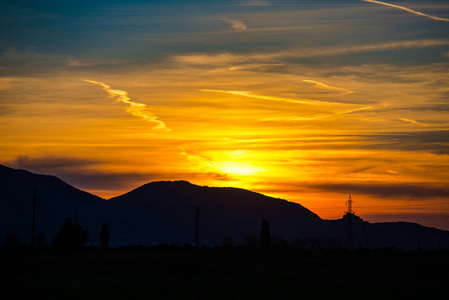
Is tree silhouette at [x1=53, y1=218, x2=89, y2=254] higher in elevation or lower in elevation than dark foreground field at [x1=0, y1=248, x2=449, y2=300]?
higher

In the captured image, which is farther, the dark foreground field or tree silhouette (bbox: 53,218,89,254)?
tree silhouette (bbox: 53,218,89,254)

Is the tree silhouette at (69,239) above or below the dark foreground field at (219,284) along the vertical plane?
above

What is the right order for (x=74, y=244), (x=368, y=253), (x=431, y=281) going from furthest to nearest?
(x=368, y=253), (x=74, y=244), (x=431, y=281)

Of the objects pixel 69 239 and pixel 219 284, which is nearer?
pixel 219 284

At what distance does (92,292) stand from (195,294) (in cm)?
582

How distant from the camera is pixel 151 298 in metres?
35.1

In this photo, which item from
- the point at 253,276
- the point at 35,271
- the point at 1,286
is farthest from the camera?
the point at 35,271

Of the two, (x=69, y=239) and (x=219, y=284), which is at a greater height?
(x=69, y=239)

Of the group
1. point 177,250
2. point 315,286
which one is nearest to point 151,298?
point 315,286

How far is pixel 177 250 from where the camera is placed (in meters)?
117

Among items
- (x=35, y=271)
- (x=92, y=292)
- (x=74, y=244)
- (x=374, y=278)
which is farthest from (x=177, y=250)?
(x=92, y=292)

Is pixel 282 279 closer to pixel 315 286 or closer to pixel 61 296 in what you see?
pixel 315 286

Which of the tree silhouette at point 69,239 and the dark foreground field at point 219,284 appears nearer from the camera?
the dark foreground field at point 219,284

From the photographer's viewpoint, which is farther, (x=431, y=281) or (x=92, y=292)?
(x=431, y=281)
